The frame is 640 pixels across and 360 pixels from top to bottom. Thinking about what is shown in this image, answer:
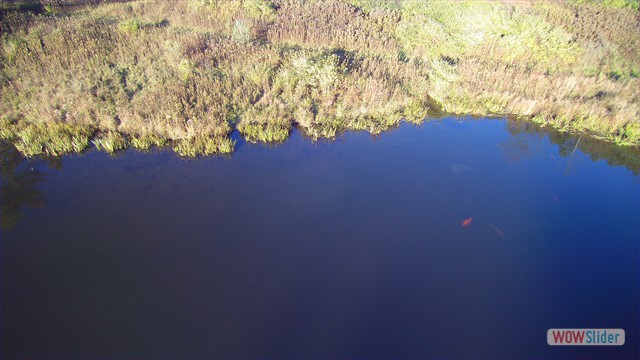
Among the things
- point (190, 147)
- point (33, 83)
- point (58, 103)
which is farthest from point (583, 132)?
point (33, 83)

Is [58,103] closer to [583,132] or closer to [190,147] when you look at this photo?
[190,147]

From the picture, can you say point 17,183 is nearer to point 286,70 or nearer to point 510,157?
point 286,70

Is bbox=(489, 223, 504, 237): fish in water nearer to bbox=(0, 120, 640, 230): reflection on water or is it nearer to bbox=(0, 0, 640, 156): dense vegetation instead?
bbox=(0, 120, 640, 230): reflection on water

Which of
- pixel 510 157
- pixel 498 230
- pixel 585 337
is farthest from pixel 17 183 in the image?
pixel 510 157

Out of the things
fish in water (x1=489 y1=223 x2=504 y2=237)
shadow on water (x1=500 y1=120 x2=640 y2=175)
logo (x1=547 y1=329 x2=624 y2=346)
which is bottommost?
logo (x1=547 y1=329 x2=624 y2=346)

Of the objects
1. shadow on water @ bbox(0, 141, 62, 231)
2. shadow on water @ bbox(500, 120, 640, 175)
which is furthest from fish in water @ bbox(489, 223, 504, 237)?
shadow on water @ bbox(0, 141, 62, 231)

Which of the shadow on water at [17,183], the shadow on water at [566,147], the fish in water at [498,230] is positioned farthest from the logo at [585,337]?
the shadow on water at [17,183]
